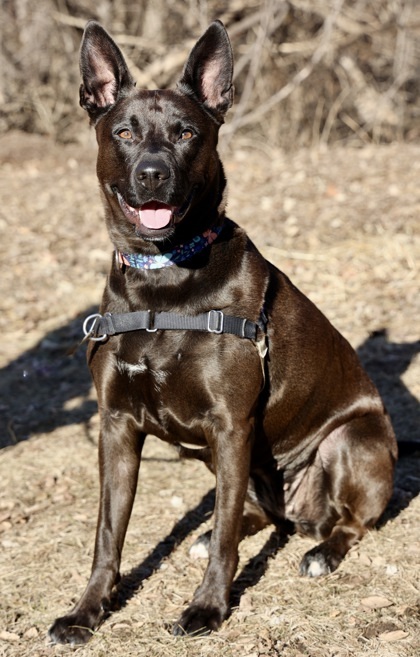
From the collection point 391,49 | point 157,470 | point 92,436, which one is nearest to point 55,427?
point 92,436

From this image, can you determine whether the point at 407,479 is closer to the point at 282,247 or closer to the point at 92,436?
the point at 92,436

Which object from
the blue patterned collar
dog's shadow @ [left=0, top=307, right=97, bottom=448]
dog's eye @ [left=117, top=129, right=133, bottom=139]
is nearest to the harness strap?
the blue patterned collar

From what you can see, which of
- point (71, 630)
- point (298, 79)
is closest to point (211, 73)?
point (71, 630)

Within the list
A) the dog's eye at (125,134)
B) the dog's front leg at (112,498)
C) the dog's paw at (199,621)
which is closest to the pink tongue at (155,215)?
the dog's eye at (125,134)

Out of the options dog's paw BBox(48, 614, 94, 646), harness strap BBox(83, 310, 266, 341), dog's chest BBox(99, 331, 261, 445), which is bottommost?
dog's paw BBox(48, 614, 94, 646)

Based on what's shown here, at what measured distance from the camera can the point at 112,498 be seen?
11.9ft

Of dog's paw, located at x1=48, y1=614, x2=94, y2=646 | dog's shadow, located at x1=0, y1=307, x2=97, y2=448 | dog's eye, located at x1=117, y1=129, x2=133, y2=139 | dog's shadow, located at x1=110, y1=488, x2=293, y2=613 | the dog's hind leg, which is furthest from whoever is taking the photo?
dog's shadow, located at x1=0, y1=307, x2=97, y2=448

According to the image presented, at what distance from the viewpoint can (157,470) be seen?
504 centimetres

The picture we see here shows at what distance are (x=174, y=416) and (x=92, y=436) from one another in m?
2.20

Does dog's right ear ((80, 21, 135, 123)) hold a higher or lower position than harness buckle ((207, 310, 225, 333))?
higher

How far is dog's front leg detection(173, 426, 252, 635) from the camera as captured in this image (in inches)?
133

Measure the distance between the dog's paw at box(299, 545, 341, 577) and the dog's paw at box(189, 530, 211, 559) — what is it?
46cm

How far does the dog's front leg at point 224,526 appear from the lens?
3.38 metres

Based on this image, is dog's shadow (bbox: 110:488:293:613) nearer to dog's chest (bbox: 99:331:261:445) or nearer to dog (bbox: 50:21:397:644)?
dog (bbox: 50:21:397:644)
